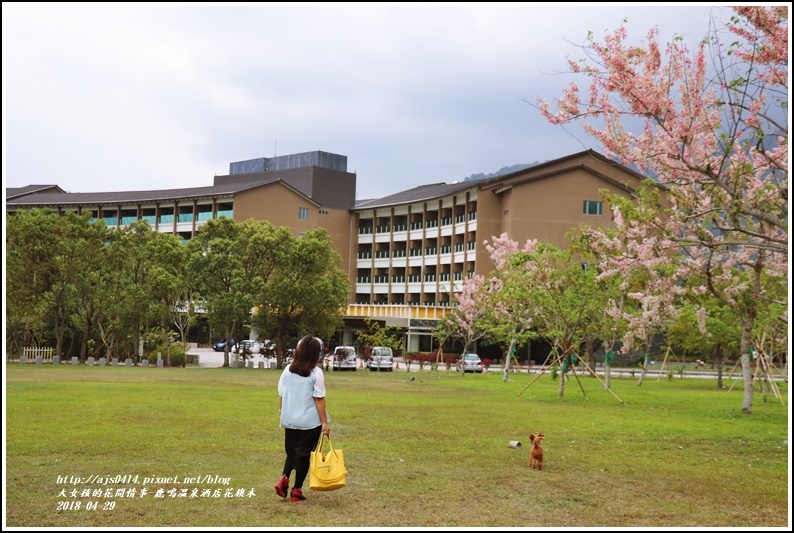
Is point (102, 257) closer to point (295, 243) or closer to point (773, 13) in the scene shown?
point (295, 243)

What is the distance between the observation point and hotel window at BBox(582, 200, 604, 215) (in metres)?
60.9

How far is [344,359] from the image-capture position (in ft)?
147

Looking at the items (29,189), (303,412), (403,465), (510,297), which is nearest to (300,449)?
(303,412)

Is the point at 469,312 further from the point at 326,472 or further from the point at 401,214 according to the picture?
the point at 326,472

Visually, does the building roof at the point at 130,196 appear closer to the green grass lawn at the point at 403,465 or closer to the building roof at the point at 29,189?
the building roof at the point at 29,189

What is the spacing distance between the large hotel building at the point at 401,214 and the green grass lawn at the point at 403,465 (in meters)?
38.0

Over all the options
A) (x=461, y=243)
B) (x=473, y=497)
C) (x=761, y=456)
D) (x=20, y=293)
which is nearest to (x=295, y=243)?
(x=20, y=293)

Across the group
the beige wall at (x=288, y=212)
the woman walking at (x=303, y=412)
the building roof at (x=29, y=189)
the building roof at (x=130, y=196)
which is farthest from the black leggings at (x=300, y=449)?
Result: the building roof at (x=29, y=189)

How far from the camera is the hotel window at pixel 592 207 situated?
6088cm

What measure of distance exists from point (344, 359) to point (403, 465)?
110 feet

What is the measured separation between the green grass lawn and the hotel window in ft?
130

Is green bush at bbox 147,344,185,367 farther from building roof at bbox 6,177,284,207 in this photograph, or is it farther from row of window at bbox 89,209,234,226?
row of window at bbox 89,209,234,226

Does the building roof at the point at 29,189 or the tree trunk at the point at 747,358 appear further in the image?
the building roof at the point at 29,189

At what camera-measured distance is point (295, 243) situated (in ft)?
147
